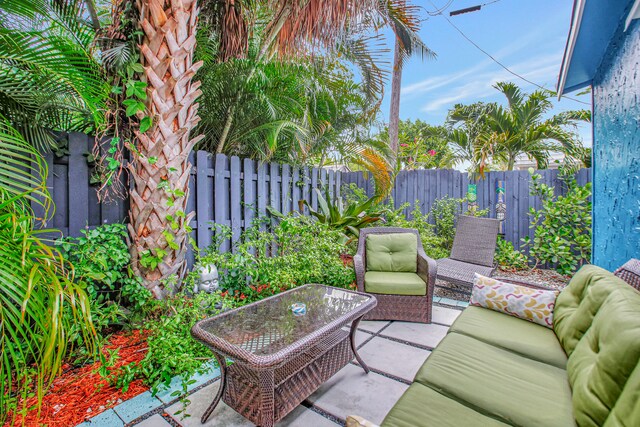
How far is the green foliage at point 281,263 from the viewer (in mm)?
3092

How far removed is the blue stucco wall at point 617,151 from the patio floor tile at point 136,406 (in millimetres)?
3366

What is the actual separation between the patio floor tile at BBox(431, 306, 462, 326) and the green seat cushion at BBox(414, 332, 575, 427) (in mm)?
1424

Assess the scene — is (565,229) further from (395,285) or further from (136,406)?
(136,406)

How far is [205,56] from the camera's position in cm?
327

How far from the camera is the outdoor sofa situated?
39.5 inches

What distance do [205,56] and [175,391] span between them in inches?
127

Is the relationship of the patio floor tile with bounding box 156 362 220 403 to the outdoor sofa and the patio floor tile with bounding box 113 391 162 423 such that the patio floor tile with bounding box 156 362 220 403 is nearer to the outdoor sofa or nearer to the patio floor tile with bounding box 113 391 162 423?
the patio floor tile with bounding box 113 391 162 423

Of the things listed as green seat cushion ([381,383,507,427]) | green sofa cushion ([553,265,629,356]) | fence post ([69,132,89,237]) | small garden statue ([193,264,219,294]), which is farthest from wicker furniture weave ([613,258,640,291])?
fence post ([69,132,89,237])

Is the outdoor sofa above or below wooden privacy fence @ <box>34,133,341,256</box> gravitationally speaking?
below

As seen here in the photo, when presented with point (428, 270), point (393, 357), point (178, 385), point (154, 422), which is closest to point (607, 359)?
point (393, 357)

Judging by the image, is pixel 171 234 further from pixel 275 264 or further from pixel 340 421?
pixel 340 421

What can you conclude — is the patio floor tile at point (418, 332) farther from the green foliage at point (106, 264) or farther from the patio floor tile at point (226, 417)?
the green foliage at point (106, 264)

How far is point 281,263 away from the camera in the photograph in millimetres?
3336

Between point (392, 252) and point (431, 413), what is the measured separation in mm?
2484
